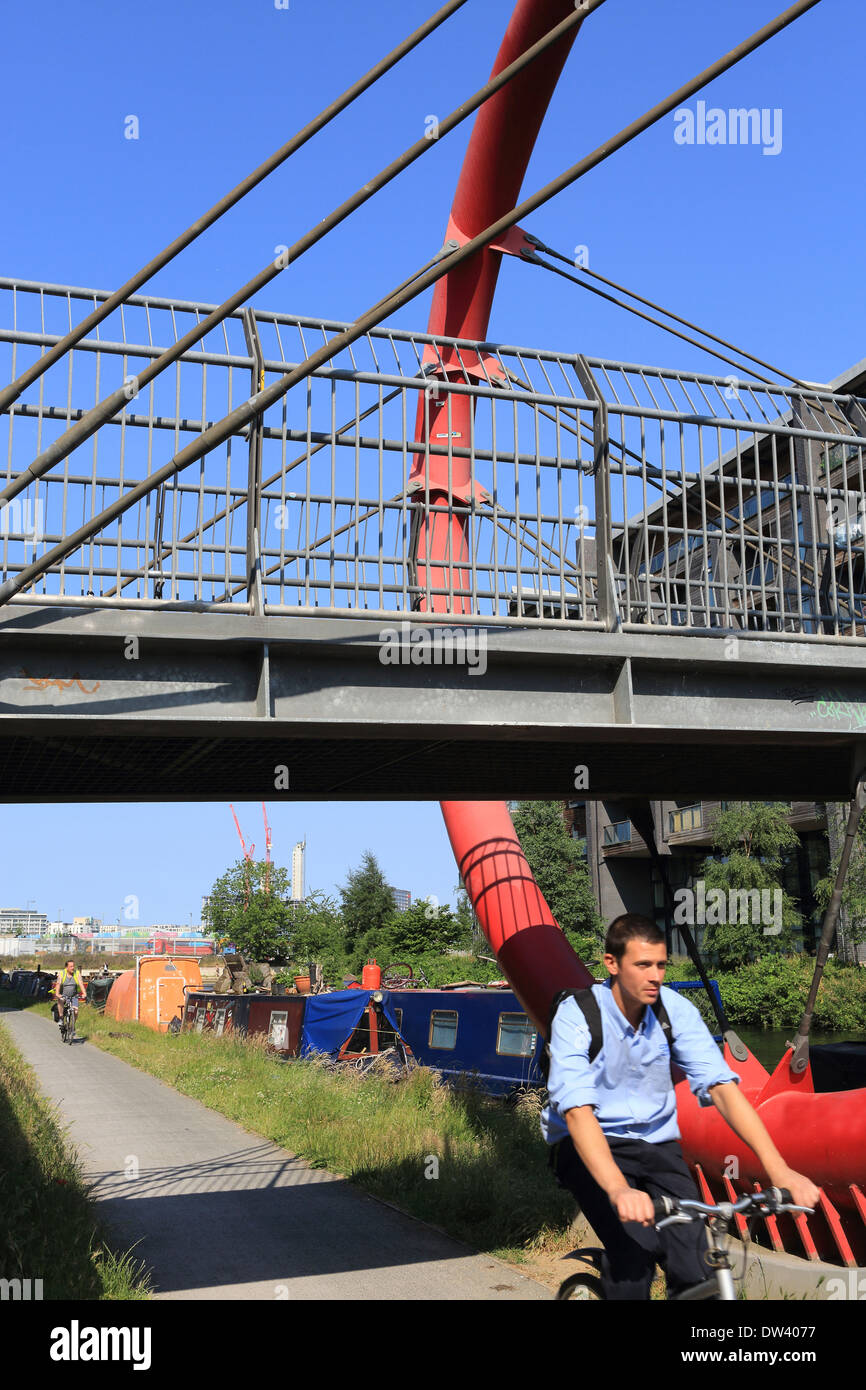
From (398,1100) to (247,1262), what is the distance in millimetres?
6088

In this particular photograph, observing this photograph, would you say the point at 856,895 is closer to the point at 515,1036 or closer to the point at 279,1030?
the point at 279,1030

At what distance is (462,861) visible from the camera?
10656 mm

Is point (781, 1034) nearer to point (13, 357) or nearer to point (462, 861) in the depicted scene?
point (462, 861)

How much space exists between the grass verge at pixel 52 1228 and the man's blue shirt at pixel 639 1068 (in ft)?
13.5

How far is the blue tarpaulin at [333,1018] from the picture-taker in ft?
68.8

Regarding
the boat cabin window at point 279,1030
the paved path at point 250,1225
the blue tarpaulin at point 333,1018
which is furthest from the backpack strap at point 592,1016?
the boat cabin window at point 279,1030

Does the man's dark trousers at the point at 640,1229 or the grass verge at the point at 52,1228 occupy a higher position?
the man's dark trousers at the point at 640,1229

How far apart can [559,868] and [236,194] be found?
55.9 metres

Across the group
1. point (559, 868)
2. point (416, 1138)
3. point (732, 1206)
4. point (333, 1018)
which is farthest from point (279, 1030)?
point (559, 868)

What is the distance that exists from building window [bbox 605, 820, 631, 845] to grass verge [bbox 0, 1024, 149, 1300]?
156ft

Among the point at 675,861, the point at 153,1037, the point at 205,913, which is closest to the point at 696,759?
the point at 153,1037

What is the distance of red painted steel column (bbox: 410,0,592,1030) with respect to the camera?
9508 mm

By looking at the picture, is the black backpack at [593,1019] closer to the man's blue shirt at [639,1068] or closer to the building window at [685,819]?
the man's blue shirt at [639,1068]

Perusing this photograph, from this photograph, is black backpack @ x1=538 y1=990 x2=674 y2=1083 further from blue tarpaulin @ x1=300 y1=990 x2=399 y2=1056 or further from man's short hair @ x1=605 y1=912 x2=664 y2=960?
blue tarpaulin @ x1=300 y1=990 x2=399 y2=1056
